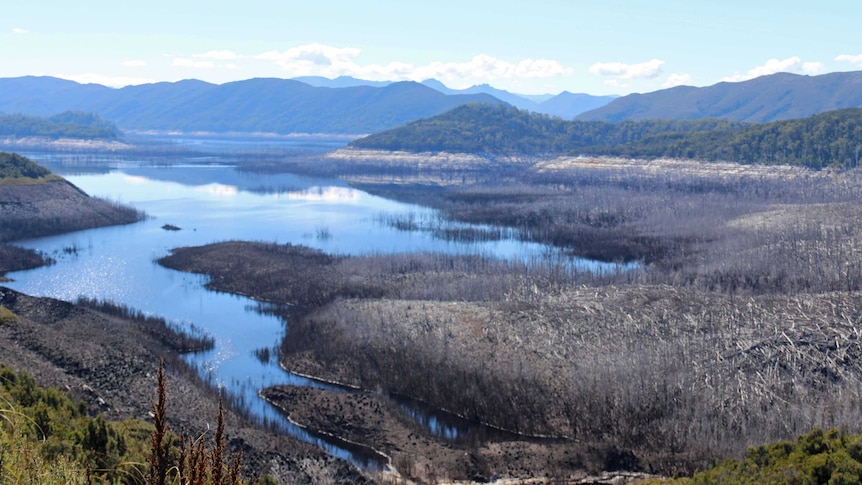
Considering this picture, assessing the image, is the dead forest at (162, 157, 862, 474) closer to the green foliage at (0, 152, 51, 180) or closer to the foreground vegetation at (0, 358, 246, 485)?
the foreground vegetation at (0, 358, 246, 485)

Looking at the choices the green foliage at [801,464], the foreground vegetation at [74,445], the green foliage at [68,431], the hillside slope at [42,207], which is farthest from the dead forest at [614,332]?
the hillside slope at [42,207]

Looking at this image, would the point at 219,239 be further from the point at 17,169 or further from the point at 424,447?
the point at 424,447

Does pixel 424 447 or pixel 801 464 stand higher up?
pixel 801 464

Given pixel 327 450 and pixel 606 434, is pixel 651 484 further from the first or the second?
pixel 327 450

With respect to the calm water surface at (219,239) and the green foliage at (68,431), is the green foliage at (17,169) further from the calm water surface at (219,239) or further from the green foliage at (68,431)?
the green foliage at (68,431)

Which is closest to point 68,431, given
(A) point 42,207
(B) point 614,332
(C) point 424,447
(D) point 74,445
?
(D) point 74,445

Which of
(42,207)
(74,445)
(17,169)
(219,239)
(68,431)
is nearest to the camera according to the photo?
(74,445)

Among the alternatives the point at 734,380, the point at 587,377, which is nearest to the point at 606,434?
the point at 587,377
